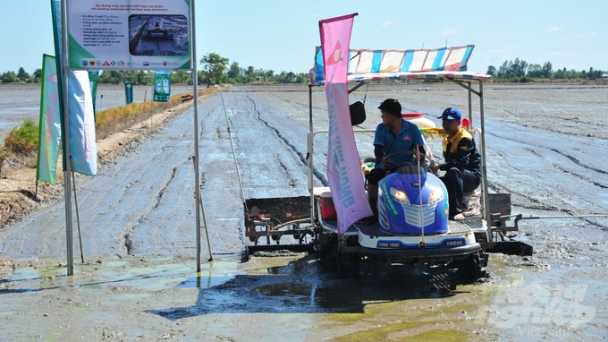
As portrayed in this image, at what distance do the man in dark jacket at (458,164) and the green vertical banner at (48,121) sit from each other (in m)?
5.57

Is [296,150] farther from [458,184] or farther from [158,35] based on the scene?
[458,184]

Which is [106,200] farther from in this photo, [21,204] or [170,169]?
[170,169]

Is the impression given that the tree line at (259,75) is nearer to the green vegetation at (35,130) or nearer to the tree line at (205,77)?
the tree line at (205,77)

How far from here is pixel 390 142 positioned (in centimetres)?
882

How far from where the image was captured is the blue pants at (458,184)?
8883 millimetres

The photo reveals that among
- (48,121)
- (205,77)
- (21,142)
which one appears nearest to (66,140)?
(48,121)

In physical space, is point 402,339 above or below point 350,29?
below

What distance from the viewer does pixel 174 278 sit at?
938 cm

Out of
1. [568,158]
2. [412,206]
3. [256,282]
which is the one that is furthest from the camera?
[568,158]

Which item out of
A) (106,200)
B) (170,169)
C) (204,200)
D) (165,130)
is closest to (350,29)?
(204,200)

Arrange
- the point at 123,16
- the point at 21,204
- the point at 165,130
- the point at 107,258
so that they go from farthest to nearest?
1. the point at 165,130
2. the point at 21,204
3. the point at 107,258
4. the point at 123,16

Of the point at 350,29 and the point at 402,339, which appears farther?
the point at 350,29

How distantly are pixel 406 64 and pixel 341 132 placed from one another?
116 cm

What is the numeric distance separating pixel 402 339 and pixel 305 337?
843mm
